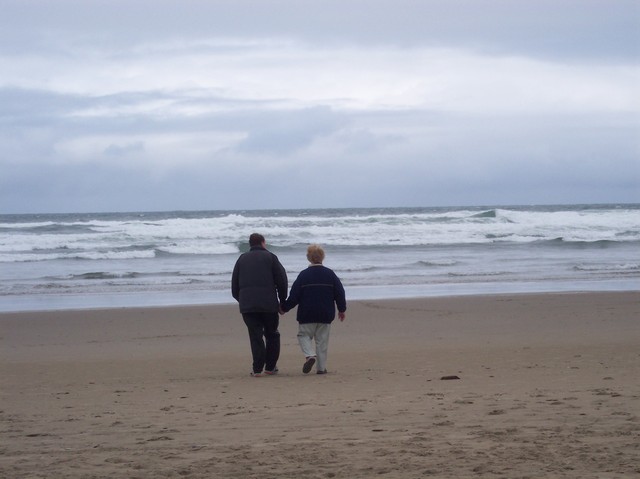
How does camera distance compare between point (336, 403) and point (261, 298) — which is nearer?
point (336, 403)

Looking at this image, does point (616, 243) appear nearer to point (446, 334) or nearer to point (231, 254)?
point (231, 254)

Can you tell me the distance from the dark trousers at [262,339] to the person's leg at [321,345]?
1.36 ft

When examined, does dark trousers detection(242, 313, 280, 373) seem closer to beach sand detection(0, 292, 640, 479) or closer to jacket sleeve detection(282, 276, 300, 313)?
jacket sleeve detection(282, 276, 300, 313)

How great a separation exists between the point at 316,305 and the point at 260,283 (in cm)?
61

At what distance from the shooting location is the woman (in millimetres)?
8164

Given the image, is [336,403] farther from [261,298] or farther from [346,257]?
[346,257]

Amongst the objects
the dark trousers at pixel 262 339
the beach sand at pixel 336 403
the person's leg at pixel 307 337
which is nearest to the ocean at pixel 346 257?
the beach sand at pixel 336 403

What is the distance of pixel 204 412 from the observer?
6.09 m

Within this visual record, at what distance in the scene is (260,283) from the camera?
8148mm

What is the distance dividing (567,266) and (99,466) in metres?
21.5

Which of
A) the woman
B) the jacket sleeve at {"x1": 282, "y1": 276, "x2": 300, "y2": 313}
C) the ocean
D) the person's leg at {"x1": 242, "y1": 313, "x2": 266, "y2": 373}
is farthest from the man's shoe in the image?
the ocean

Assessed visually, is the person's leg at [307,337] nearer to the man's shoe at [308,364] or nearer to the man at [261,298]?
the man's shoe at [308,364]

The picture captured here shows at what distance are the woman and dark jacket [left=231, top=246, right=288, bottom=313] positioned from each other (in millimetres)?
145

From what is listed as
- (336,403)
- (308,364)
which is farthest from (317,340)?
(336,403)
